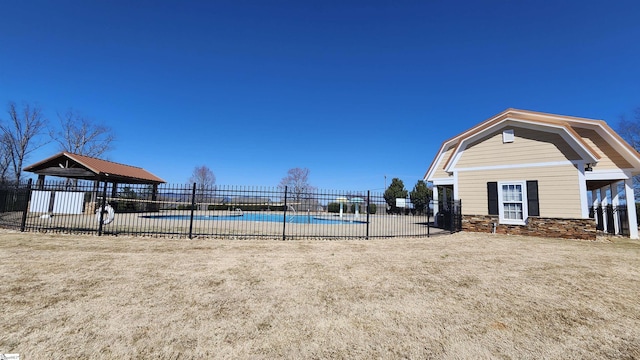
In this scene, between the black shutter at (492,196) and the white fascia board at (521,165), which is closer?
the white fascia board at (521,165)

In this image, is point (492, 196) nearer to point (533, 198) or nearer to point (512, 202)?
point (512, 202)

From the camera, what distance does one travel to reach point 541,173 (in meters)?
11.7

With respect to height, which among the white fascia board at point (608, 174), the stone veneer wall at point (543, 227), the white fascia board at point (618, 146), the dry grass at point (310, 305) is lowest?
the dry grass at point (310, 305)

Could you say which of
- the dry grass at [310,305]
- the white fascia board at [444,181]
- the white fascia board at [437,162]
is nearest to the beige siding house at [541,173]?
the white fascia board at [444,181]

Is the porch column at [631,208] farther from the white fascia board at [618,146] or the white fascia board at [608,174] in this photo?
the white fascia board at [618,146]

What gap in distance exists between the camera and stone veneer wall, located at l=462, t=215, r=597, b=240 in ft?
34.7

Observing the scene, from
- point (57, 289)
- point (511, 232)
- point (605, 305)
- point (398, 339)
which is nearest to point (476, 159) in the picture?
point (511, 232)

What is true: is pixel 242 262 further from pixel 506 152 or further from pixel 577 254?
pixel 506 152

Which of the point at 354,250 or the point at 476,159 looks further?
the point at 476,159

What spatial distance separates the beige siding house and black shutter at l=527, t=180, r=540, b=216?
34 mm

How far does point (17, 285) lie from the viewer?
4297 mm

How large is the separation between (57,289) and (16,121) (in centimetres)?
3722

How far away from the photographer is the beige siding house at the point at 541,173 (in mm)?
10891

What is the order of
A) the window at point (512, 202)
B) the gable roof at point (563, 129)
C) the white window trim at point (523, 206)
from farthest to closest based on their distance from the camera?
the window at point (512, 202), the white window trim at point (523, 206), the gable roof at point (563, 129)
